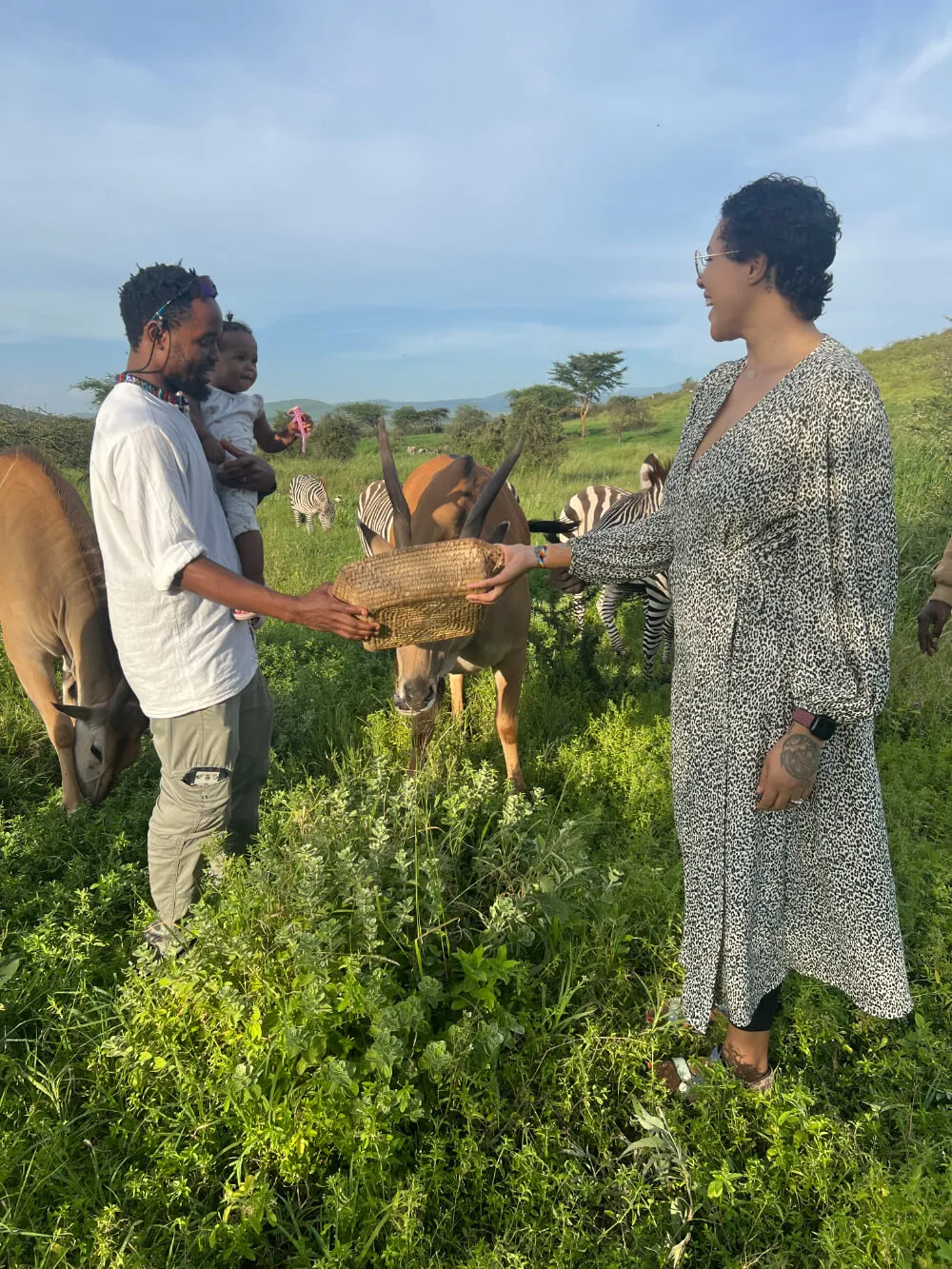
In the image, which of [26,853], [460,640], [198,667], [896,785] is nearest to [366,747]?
[460,640]

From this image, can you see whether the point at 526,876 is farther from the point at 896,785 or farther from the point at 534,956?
the point at 896,785

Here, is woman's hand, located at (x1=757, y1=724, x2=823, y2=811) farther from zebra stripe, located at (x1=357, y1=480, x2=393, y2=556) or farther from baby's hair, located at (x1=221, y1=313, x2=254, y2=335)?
zebra stripe, located at (x1=357, y1=480, x2=393, y2=556)

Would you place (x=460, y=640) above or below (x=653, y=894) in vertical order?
above

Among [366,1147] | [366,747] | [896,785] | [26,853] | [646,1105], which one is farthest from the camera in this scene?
[366,747]

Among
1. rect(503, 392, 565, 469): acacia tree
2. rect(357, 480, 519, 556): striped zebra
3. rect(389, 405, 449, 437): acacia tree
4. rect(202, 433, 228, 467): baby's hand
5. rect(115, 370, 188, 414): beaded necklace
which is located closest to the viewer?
rect(115, 370, 188, 414): beaded necklace

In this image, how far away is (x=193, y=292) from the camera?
8.29 feet

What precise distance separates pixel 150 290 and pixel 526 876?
2.58 m

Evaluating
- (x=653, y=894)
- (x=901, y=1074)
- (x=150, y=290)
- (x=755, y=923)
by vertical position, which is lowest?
(x=901, y=1074)

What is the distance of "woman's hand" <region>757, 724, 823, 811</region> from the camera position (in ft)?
6.62

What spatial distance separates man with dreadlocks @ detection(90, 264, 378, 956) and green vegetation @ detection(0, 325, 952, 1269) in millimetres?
313

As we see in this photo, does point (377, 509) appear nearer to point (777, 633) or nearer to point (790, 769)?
point (777, 633)

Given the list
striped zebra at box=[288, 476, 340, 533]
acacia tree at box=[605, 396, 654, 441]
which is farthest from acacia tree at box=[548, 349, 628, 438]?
striped zebra at box=[288, 476, 340, 533]

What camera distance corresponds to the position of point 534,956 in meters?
2.83

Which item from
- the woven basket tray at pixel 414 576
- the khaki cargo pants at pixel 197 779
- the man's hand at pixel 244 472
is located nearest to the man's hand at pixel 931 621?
the woven basket tray at pixel 414 576
